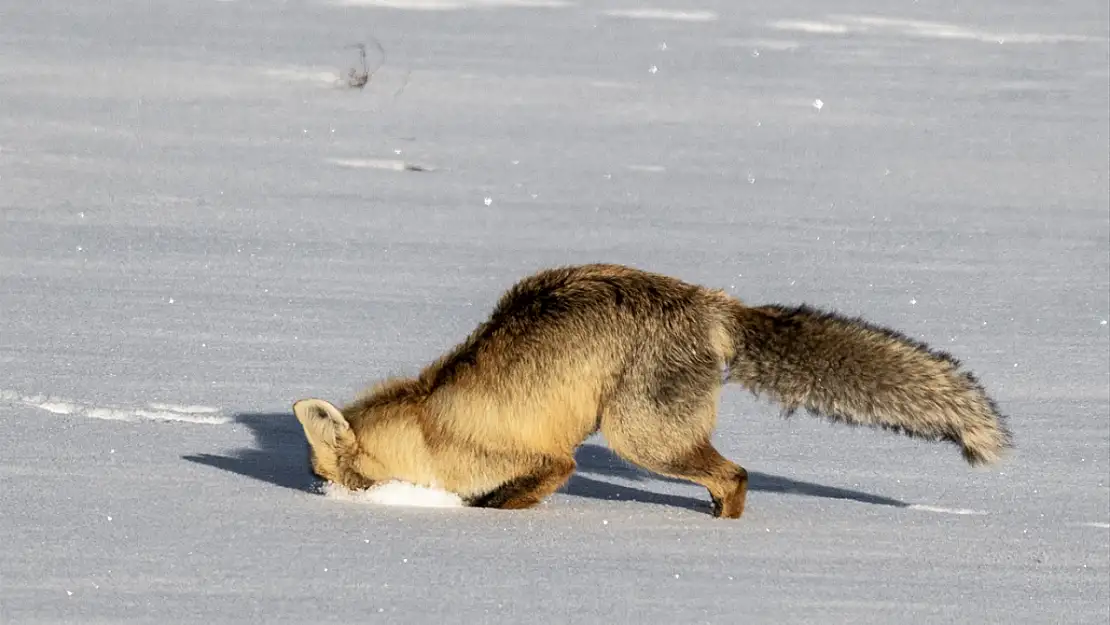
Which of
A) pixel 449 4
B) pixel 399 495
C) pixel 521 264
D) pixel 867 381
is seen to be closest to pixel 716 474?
pixel 867 381

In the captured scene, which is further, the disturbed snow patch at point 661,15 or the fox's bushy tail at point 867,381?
the disturbed snow patch at point 661,15

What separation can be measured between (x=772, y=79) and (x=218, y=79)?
183 inches

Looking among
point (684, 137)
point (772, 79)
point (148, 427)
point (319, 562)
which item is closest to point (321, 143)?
point (684, 137)

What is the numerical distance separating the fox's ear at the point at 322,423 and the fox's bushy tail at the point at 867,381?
1.31 metres

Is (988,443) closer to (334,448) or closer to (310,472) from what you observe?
(334,448)

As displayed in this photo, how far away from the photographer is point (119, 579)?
172 inches

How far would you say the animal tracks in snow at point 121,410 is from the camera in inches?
248

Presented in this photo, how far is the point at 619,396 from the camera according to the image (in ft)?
18.2

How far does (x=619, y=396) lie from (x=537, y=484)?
1.33 feet

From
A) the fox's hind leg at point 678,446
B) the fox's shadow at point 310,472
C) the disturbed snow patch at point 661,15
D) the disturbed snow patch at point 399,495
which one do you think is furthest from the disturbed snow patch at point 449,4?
the fox's hind leg at point 678,446

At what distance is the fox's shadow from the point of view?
19.1 feet

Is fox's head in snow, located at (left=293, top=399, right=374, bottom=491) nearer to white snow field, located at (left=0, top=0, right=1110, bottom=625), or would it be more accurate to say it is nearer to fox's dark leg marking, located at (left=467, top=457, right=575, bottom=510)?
white snow field, located at (left=0, top=0, right=1110, bottom=625)

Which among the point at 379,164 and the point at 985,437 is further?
the point at 379,164

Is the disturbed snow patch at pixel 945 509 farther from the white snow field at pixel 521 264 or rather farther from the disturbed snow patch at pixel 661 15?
the disturbed snow patch at pixel 661 15
